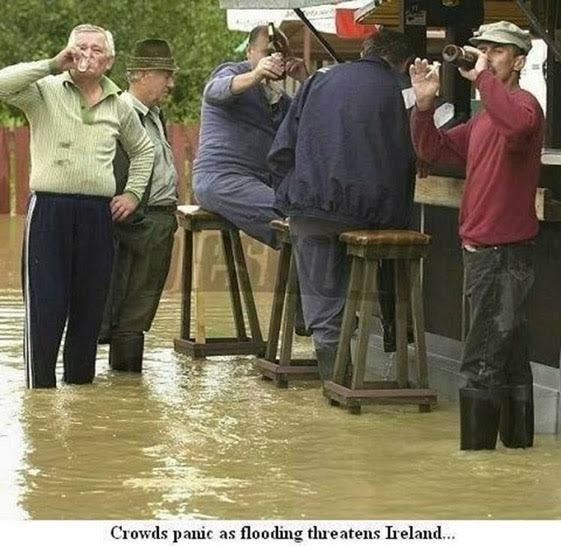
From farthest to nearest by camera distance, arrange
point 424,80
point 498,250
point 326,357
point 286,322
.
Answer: point 286,322, point 326,357, point 424,80, point 498,250

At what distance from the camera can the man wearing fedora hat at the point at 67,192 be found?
10719mm

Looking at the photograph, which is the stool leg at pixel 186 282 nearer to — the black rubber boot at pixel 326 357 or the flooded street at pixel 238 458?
the flooded street at pixel 238 458

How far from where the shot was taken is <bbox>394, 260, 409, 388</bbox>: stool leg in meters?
10.3

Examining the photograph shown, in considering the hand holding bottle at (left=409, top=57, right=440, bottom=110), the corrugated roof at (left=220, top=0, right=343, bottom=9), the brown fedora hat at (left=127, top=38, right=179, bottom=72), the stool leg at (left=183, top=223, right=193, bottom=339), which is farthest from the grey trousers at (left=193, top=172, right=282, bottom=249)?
the hand holding bottle at (left=409, top=57, right=440, bottom=110)

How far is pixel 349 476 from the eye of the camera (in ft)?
28.0

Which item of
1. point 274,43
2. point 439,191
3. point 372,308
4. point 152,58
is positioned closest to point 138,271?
point 152,58

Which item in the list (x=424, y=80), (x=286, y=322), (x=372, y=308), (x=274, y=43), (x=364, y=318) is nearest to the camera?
(x=424, y=80)

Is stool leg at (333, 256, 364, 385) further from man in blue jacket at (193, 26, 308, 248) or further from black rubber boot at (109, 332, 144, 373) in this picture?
black rubber boot at (109, 332, 144, 373)

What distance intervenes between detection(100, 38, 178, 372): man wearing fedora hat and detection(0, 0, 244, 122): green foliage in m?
21.0

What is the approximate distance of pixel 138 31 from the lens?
34.4 meters

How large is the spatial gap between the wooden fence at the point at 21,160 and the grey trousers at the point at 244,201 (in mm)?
15636

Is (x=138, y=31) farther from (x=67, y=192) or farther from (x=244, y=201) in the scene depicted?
(x=67, y=192)

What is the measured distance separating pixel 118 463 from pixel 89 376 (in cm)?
248

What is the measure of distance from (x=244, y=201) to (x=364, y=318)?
6.00 ft
